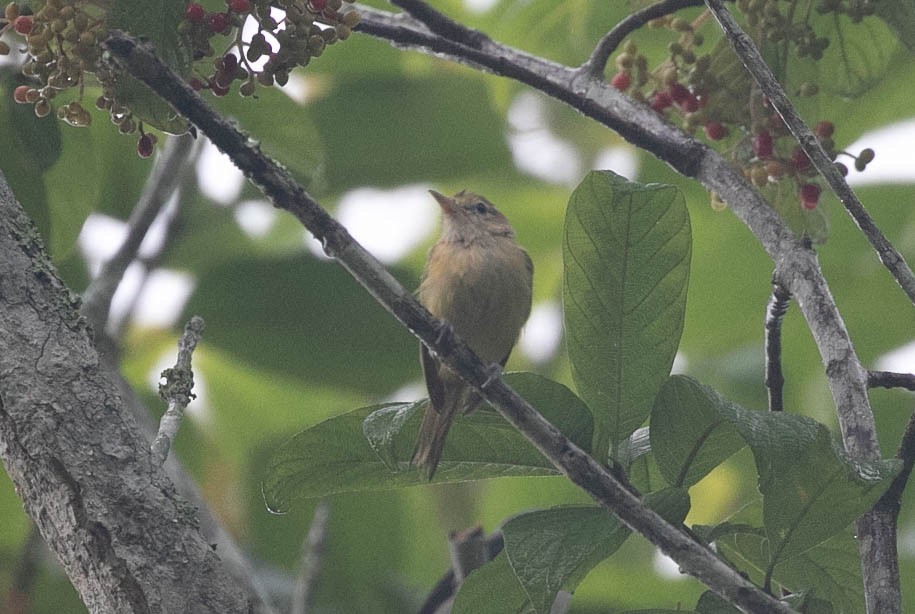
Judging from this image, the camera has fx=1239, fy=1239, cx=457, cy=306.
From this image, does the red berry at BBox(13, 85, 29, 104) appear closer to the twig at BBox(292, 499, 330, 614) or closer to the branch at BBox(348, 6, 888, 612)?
the branch at BBox(348, 6, 888, 612)

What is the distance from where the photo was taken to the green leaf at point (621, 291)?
217cm

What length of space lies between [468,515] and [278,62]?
331cm

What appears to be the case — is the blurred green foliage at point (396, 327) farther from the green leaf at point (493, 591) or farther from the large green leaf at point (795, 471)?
the large green leaf at point (795, 471)

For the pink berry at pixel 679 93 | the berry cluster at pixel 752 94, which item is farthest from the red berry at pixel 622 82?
the pink berry at pixel 679 93

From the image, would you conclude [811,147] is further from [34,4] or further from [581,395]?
[34,4]

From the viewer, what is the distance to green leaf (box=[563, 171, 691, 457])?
2168 mm

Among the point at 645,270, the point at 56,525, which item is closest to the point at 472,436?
the point at 645,270

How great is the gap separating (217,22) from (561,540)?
1.06 m

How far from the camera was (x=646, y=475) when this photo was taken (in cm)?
236

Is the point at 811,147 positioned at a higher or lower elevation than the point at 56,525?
higher

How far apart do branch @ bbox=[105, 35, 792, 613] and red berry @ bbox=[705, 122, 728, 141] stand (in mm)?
1290

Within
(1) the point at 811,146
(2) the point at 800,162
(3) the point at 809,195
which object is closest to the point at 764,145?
(2) the point at 800,162

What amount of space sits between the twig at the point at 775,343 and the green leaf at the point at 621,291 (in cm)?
30

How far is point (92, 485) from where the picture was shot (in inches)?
76.9
